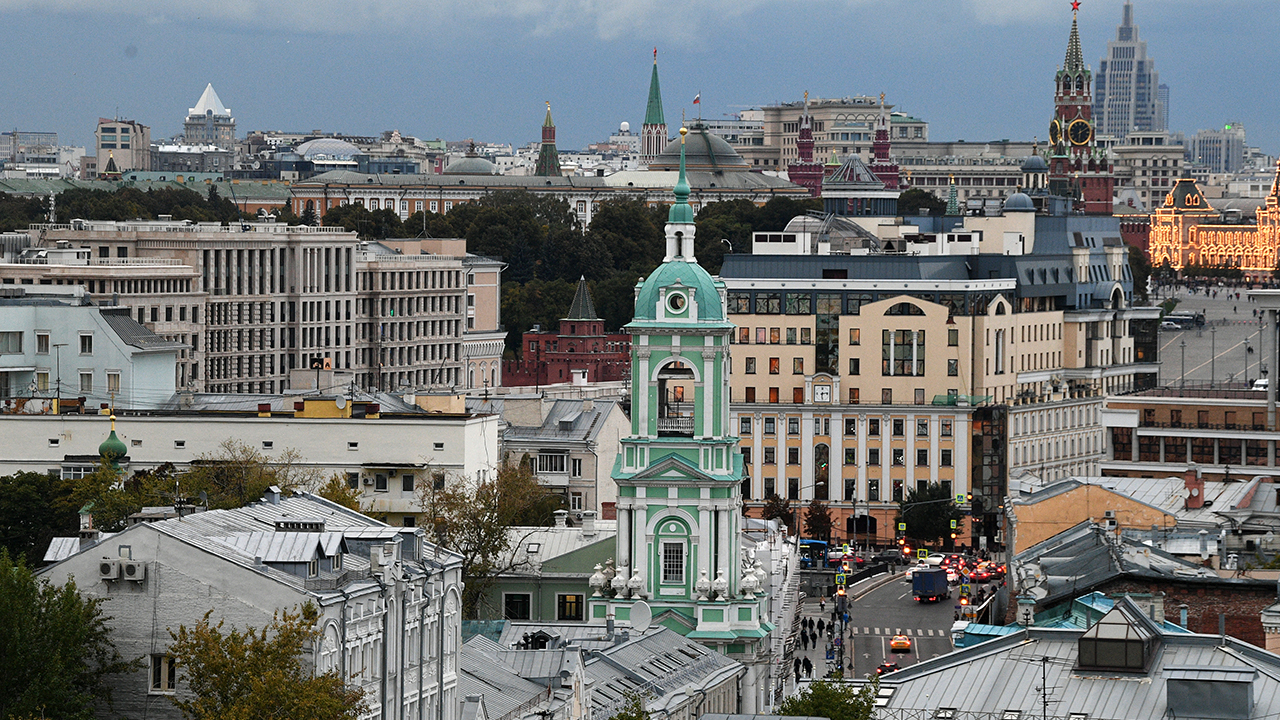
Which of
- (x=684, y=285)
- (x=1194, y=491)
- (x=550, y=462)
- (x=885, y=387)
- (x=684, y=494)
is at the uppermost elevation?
(x=684, y=285)

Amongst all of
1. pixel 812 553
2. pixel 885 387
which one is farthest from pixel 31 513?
pixel 885 387

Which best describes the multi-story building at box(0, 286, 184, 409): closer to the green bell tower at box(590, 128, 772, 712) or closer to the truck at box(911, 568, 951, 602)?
the truck at box(911, 568, 951, 602)

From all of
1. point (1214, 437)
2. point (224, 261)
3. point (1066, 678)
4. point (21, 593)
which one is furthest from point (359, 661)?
point (224, 261)

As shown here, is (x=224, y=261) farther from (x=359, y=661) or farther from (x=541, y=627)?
(x=359, y=661)

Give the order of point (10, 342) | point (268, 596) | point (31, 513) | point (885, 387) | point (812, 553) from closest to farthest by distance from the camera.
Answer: point (268, 596), point (31, 513), point (10, 342), point (812, 553), point (885, 387)

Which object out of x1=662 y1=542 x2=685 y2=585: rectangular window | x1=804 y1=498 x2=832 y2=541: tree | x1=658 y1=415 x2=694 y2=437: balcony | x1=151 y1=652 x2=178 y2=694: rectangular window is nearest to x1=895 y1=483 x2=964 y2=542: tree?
x1=804 y1=498 x2=832 y2=541: tree

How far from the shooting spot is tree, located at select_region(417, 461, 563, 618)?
299ft

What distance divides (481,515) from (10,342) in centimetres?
4111

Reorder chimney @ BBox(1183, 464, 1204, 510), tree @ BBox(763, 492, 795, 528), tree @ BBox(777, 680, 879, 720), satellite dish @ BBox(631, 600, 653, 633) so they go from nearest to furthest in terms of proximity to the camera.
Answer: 1. tree @ BBox(777, 680, 879, 720)
2. satellite dish @ BBox(631, 600, 653, 633)
3. chimney @ BBox(1183, 464, 1204, 510)
4. tree @ BBox(763, 492, 795, 528)

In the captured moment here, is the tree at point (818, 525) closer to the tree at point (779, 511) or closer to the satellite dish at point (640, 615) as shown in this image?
the tree at point (779, 511)

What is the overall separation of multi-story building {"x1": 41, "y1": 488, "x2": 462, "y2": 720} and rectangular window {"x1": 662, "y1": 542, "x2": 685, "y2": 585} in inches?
745

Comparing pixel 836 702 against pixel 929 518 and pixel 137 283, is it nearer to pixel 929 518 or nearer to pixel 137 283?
pixel 929 518

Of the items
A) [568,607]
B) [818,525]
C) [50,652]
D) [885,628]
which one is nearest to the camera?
[50,652]

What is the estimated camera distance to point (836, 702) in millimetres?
61594
